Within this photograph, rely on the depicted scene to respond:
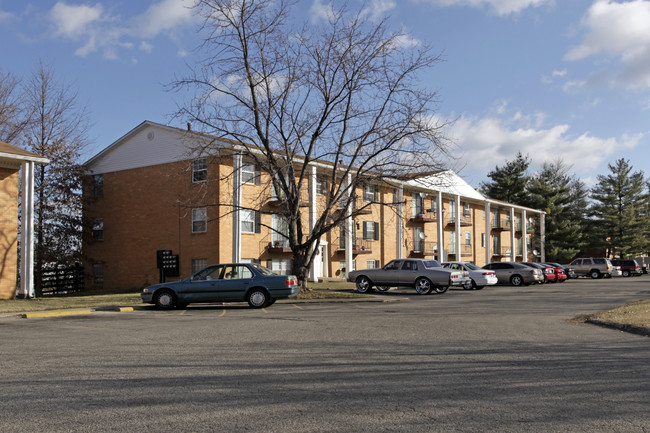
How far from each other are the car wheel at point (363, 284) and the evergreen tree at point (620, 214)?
5464 centimetres

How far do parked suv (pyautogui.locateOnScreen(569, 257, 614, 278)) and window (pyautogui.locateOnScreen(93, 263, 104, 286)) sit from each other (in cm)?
3701

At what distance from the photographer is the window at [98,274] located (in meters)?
35.7

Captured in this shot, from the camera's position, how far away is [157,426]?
17.2 feet

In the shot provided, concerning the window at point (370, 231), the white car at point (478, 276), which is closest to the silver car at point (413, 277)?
the white car at point (478, 276)

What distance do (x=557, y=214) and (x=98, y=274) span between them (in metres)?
53.2

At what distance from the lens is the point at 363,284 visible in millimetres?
26953

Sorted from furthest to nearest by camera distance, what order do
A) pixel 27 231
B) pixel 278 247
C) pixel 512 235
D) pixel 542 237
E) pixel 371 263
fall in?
pixel 542 237 → pixel 512 235 → pixel 371 263 → pixel 278 247 → pixel 27 231

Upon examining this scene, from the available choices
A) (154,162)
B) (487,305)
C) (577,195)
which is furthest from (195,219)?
(577,195)

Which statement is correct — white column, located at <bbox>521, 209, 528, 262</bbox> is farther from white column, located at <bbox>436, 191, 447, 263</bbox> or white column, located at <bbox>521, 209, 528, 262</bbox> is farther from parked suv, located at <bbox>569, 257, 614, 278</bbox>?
white column, located at <bbox>436, 191, 447, 263</bbox>

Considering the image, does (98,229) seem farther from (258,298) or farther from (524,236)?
(524,236)

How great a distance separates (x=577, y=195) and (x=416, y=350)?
76.0m

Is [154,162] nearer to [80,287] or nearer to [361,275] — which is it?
[80,287]

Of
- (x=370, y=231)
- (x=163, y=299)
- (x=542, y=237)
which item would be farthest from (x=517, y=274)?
(x=542, y=237)

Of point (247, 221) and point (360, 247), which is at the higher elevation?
point (247, 221)
